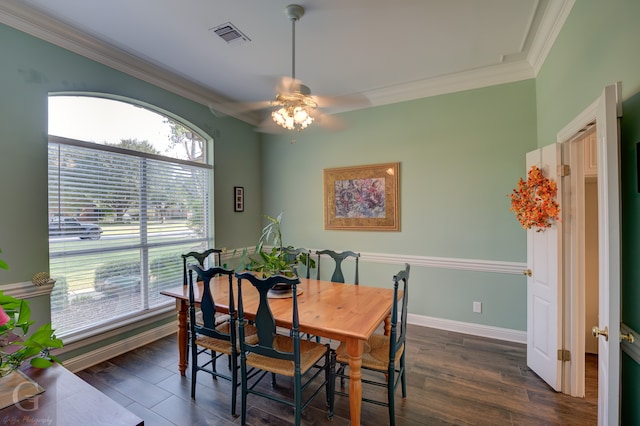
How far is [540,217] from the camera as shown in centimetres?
237

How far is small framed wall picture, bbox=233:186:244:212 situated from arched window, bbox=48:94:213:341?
63 centimetres

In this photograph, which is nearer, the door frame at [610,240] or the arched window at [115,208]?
the door frame at [610,240]

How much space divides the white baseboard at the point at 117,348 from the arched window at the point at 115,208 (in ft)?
Answer: 0.72

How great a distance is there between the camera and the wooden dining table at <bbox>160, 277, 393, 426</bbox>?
1.77 m

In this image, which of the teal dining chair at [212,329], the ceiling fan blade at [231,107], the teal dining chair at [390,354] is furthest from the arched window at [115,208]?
the teal dining chair at [390,354]

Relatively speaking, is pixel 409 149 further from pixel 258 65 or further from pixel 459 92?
pixel 258 65

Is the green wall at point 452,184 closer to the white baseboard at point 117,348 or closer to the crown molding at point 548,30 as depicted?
the crown molding at point 548,30

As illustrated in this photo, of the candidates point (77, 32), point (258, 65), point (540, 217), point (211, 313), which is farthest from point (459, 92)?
point (77, 32)

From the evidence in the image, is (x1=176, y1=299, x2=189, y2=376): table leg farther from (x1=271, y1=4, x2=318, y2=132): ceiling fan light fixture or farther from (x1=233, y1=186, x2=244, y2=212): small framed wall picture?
(x1=233, y1=186, x2=244, y2=212): small framed wall picture

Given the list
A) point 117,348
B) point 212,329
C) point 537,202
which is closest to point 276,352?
point 212,329

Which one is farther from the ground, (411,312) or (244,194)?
(244,194)

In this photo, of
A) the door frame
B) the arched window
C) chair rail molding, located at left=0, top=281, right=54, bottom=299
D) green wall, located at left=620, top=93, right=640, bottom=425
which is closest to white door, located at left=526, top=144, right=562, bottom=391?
green wall, located at left=620, top=93, right=640, bottom=425

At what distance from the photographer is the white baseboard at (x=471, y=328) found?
3.19 m

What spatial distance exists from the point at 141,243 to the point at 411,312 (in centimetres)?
344
